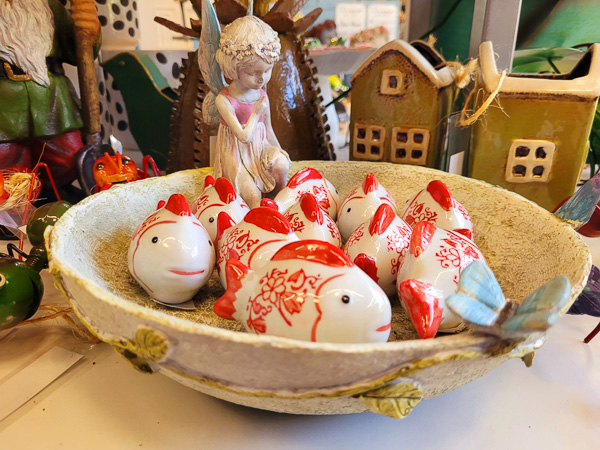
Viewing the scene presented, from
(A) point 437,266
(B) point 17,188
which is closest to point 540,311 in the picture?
(A) point 437,266

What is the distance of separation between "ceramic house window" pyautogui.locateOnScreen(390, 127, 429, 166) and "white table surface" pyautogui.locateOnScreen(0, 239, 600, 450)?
0.48 meters

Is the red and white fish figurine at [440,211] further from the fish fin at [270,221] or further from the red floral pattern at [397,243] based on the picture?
the fish fin at [270,221]

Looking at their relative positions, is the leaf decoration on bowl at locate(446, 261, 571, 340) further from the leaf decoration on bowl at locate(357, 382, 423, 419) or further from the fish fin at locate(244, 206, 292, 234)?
the fish fin at locate(244, 206, 292, 234)

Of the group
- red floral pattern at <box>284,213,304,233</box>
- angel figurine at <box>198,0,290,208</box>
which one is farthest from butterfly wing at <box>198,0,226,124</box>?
red floral pattern at <box>284,213,304,233</box>

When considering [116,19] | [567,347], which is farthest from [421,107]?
[116,19]

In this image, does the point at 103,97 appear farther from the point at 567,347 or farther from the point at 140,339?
the point at 567,347

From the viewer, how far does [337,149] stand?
1537 millimetres

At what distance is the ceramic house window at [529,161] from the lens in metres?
0.79

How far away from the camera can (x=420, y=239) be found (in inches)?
19.4

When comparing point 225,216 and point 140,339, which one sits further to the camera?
point 225,216

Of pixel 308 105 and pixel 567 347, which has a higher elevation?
pixel 308 105

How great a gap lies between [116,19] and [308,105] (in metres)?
0.64

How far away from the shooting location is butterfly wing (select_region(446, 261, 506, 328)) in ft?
1.08

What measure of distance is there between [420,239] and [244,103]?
370 millimetres
